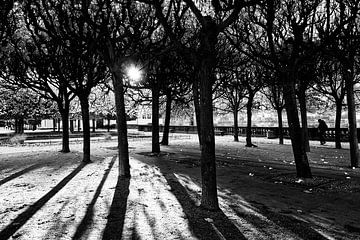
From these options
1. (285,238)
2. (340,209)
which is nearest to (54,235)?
(285,238)

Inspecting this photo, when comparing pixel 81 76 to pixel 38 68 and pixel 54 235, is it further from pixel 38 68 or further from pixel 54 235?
pixel 54 235

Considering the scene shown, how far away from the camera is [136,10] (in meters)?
11.1

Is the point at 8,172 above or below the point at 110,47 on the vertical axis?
below

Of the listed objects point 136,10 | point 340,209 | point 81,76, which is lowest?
point 340,209

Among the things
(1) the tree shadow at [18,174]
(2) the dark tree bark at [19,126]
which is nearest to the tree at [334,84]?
(1) the tree shadow at [18,174]

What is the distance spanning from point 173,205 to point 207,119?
1925mm

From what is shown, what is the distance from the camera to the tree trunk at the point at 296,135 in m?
8.64

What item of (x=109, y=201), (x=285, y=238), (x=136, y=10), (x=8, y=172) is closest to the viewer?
(x=285, y=238)

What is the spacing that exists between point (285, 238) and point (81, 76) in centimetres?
1094

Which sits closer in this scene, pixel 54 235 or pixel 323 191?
pixel 54 235

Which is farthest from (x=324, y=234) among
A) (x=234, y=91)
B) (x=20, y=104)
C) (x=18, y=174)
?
(x=20, y=104)

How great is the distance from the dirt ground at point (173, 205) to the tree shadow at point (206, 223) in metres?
0.02

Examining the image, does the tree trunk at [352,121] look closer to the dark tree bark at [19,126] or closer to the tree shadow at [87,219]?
the tree shadow at [87,219]

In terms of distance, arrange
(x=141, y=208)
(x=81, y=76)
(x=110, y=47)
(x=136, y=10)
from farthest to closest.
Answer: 1. (x=81, y=76)
2. (x=136, y=10)
3. (x=110, y=47)
4. (x=141, y=208)
